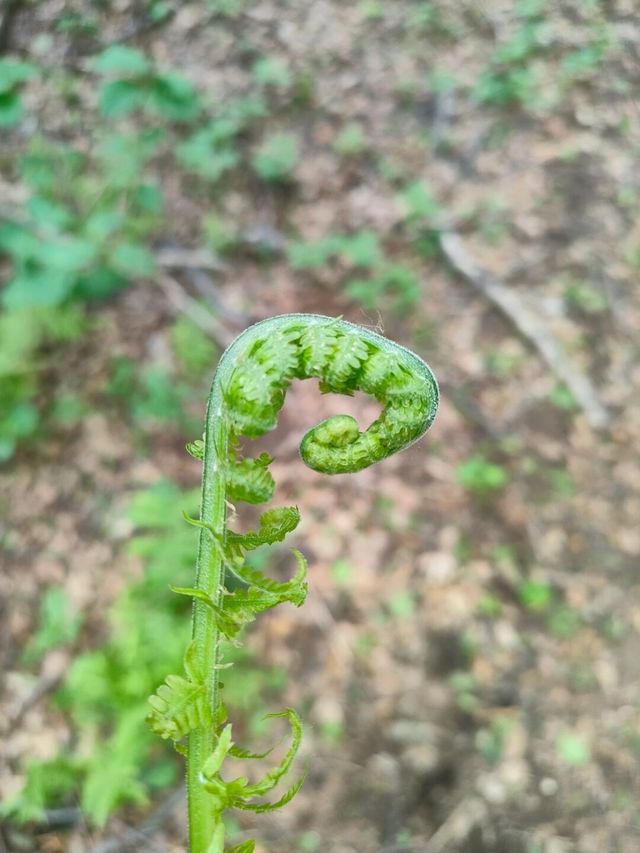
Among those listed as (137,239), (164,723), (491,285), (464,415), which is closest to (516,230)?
(491,285)

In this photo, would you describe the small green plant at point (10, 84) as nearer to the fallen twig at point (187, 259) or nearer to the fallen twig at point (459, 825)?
the fallen twig at point (187, 259)

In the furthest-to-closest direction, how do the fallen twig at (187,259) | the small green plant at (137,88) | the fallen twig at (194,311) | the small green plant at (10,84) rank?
the fallen twig at (187,259) < the fallen twig at (194,311) < the small green plant at (137,88) < the small green plant at (10,84)

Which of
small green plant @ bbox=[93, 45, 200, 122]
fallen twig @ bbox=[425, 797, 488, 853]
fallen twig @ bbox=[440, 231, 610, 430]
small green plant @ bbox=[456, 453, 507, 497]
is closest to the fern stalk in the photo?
small green plant @ bbox=[93, 45, 200, 122]

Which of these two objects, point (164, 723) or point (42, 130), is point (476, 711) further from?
point (42, 130)

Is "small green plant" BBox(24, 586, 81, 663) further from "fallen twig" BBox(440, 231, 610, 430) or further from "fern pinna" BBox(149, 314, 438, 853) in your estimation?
"fallen twig" BBox(440, 231, 610, 430)

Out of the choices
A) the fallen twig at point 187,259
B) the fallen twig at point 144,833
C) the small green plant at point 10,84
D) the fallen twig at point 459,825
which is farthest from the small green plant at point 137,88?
the fallen twig at point 459,825

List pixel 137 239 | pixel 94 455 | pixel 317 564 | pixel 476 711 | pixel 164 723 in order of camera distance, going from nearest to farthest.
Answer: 1. pixel 164 723
2. pixel 476 711
3. pixel 317 564
4. pixel 94 455
5. pixel 137 239
